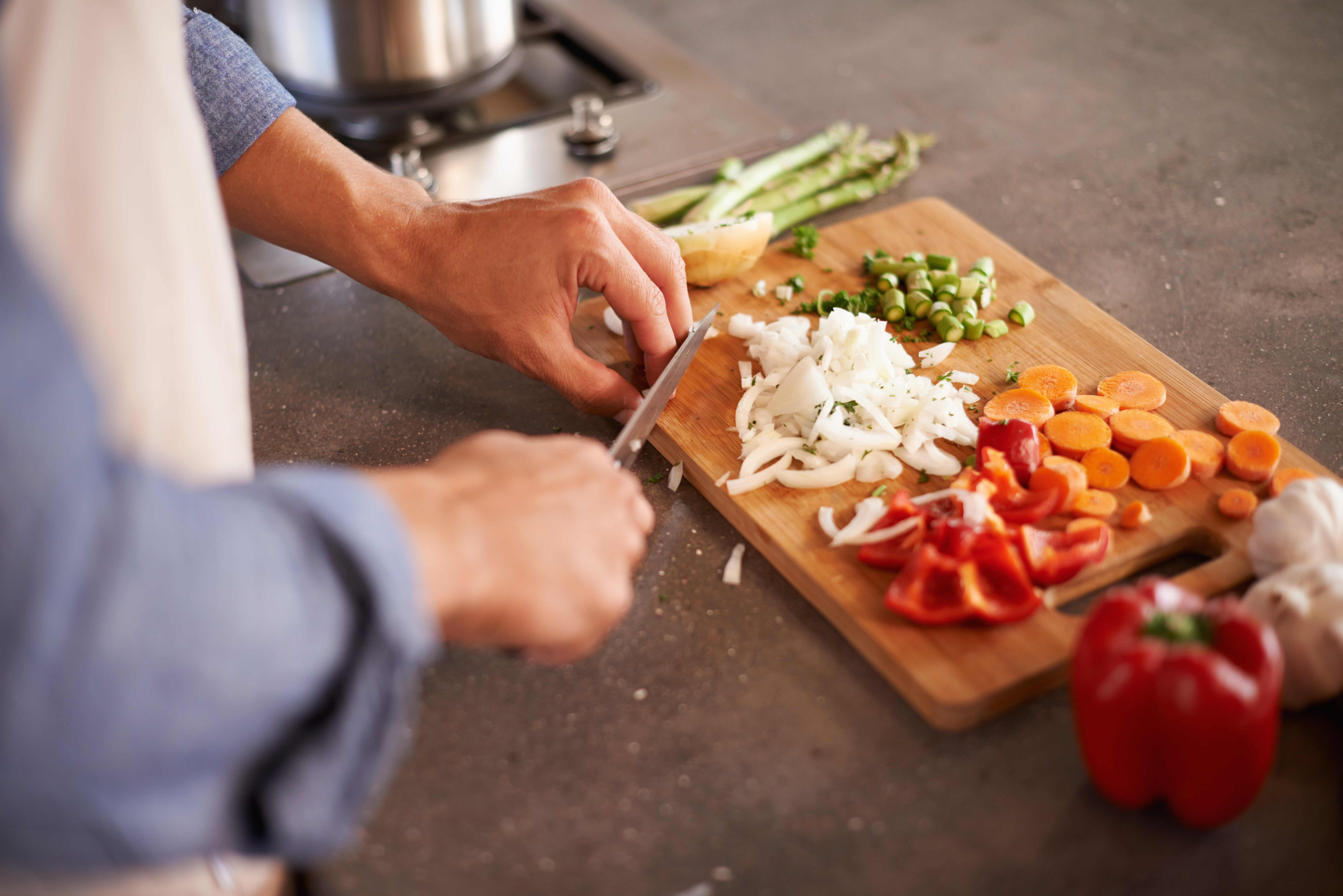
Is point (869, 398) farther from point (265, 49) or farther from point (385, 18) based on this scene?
point (265, 49)

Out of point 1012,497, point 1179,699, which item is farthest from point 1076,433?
point 1179,699

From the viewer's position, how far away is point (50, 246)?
0.70 metres

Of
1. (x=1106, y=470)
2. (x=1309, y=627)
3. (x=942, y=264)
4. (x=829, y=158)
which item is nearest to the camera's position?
(x=1309, y=627)

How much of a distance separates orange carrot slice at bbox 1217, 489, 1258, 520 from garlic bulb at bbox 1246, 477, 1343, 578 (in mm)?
84

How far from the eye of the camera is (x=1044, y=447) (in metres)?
1.19

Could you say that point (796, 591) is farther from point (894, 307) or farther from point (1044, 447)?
point (894, 307)

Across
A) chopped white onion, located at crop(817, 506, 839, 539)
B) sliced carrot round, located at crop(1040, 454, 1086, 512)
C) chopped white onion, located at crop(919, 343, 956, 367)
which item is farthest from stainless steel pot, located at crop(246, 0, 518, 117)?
sliced carrot round, located at crop(1040, 454, 1086, 512)

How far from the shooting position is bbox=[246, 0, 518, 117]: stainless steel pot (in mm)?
1591

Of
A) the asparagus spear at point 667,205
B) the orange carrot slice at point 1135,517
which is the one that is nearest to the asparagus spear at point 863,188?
the asparagus spear at point 667,205

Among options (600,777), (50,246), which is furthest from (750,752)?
(50,246)

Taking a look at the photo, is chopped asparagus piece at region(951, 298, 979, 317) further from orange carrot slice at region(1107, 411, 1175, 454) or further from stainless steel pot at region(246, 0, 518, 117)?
stainless steel pot at region(246, 0, 518, 117)

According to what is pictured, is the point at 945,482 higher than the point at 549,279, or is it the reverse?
the point at 549,279

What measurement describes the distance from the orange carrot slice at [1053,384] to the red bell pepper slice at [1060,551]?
22 centimetres

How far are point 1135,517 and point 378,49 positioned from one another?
127 centimetres
